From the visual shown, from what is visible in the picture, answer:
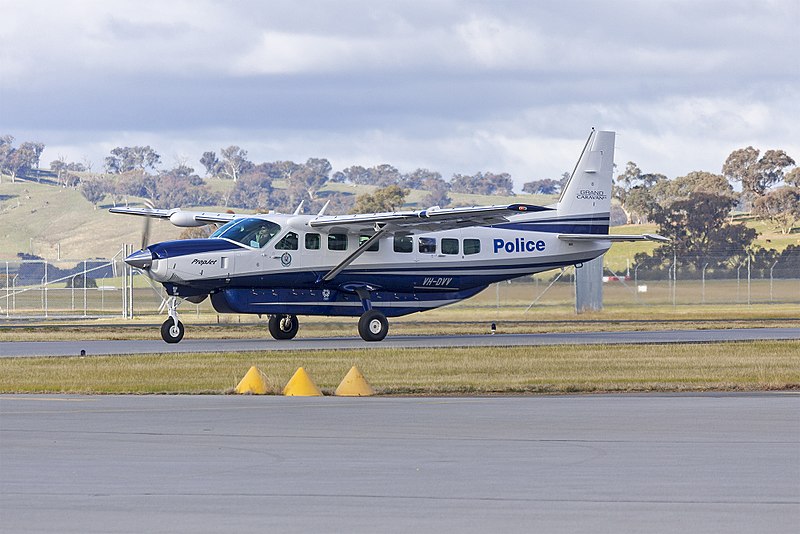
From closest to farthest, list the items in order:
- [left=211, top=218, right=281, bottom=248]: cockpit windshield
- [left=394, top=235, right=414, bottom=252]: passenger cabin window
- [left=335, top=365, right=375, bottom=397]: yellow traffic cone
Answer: [left=335, top=365, right=375, bottom=397]: yellow traffic cone, [left=211, top=218, right=281, bottom=248]: cockpit windshield, [left=394, top=235, right=414, bottom=252]: passenger cabin window

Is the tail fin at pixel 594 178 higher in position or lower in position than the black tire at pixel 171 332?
higher

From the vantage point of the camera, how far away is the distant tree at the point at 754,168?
150m

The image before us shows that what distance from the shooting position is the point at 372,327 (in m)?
34.4

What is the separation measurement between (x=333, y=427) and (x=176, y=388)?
6387 millimetres

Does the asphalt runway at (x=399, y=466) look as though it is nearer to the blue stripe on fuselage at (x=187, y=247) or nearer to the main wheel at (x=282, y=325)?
the blue stripe on fuselage at (x=187, y=247)

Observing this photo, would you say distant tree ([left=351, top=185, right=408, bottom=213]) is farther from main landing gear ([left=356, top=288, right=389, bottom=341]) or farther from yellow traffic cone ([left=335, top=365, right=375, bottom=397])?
yellow traffic cone ([left=335, top=365, right=375, bottom=397])

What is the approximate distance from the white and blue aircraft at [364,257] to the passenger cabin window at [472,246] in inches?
1.1

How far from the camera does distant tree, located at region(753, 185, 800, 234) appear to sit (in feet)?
433

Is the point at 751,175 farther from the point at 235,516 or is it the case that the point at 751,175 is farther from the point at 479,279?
the point at 235,516

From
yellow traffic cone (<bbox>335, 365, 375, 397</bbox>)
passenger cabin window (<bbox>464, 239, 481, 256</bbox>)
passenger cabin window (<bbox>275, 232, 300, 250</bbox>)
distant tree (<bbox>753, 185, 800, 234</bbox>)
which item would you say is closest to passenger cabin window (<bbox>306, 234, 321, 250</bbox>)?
passenger cabin window (<bbox>275, 232, 300, 250</bbox>)

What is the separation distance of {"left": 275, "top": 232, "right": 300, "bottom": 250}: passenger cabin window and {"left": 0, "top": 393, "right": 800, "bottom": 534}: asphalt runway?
1643 cm

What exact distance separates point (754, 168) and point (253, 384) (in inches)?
5476

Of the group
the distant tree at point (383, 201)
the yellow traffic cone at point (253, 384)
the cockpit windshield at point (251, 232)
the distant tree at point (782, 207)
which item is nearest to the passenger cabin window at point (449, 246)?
the cockpit windshield at point (251, 232)

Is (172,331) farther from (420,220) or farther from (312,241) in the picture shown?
(420,220)
